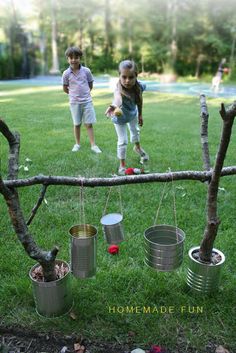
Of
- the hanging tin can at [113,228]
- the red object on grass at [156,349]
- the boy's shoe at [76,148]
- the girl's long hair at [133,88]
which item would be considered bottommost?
the red object on grass at [156,349]

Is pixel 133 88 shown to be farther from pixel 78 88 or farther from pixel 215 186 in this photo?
pixel 215 186

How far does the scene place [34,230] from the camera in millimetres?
1923

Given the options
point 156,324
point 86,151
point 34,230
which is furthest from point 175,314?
point 86,151

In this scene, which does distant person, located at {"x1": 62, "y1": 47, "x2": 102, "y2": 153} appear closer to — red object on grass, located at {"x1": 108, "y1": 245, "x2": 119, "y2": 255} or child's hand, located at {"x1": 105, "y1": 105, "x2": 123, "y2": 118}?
child's hand, located at {"x1": 105, "y1": 105, "x2": 123, "y2": 118}

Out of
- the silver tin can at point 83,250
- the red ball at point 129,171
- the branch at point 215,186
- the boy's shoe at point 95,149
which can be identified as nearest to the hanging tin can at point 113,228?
the silver tin can at point 83,250

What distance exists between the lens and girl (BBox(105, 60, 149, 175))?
243cm

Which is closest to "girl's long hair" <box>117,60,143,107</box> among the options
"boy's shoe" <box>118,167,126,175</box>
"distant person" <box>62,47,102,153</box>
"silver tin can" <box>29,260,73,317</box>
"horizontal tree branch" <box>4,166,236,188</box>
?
"distant person" <box>62,47,102,153</box>

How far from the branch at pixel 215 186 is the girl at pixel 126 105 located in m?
1.30

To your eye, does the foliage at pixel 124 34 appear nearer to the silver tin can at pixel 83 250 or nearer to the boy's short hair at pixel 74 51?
the boy's short hair at pixel 74 51

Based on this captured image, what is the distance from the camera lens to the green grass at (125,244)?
1296 mm

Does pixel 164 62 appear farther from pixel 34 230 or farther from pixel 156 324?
pixel 156 324

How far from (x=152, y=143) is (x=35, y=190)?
1.52 meters

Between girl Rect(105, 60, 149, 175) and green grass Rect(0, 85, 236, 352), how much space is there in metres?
0.19

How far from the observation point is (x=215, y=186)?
108 centimetres
